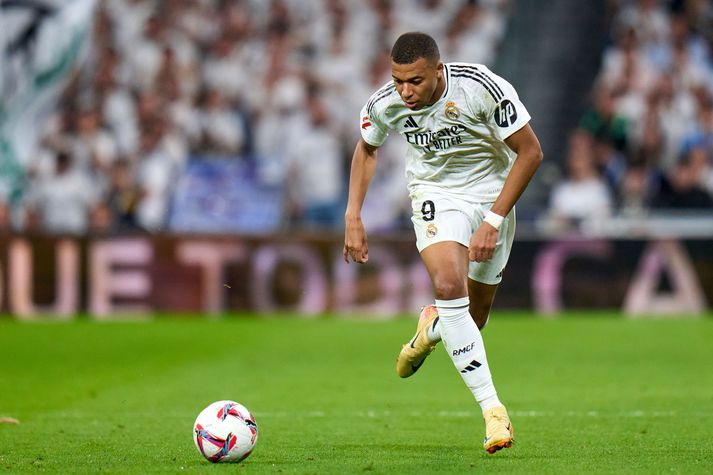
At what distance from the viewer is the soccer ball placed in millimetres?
6191

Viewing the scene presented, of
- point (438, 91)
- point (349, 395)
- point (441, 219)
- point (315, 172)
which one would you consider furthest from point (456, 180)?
point (315, 172)

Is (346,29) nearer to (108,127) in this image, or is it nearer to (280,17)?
(280,17)

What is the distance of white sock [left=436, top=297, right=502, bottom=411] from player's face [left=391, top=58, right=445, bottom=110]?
109 centimetres

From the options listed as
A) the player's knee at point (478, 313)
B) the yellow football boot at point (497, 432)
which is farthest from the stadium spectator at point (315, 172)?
the yellow football boot at point (497, 432)

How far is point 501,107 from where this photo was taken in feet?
22.0

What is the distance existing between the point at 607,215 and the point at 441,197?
1034 cm

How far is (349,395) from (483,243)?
349cm

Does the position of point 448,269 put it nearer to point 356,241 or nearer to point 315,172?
point 356,241

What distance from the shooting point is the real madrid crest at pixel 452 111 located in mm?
6867

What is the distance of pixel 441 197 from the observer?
23.2 ft

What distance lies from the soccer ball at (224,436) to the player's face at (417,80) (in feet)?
6.21

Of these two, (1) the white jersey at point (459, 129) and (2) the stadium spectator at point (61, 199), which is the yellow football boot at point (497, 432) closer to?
(1) the white jersey at point (459, 129)

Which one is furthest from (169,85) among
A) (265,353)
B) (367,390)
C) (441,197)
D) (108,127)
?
(441,197)

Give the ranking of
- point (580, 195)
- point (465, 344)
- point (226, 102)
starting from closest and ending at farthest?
point (465, 344) → point (580, 195) → point (226, 102)
